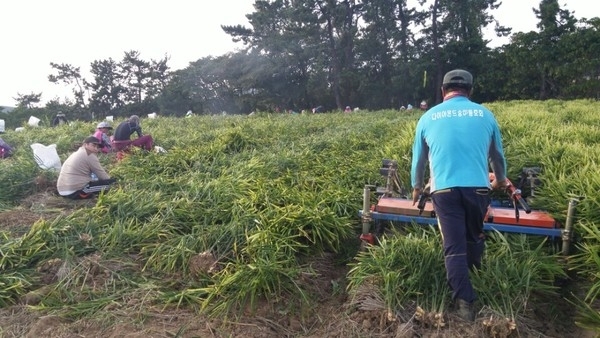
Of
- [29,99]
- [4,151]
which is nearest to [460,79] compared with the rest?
[4,151]

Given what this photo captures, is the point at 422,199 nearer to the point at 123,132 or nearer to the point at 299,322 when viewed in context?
the point at 299,322

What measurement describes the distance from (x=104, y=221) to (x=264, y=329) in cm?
228

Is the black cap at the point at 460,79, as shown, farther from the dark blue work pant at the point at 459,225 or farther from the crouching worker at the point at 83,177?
the crouching worker at the point at 83,177

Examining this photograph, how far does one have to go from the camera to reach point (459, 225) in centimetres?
259

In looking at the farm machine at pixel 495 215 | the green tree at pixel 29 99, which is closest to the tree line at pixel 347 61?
the green tree at pixel 29 99

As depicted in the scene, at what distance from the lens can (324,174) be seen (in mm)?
5391

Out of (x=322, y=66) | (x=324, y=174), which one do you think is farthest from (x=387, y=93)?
(x=324, y=174)

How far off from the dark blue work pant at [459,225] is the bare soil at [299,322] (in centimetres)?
21

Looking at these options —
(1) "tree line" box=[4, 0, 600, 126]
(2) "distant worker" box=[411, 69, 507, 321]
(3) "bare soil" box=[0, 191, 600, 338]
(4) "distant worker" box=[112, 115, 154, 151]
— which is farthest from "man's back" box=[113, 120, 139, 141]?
(1) "tree line" box=[4, 0, 600, 126]

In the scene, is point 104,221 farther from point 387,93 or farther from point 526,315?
point 387,93

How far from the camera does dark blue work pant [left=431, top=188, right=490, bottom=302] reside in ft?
8.24

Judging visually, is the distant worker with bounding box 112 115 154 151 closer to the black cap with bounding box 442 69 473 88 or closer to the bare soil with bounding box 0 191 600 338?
the bare soil with bounding box 0 191 600 338

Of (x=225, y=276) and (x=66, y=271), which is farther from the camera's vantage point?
(x=66, y=271)

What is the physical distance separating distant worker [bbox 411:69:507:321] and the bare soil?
0.74ft
